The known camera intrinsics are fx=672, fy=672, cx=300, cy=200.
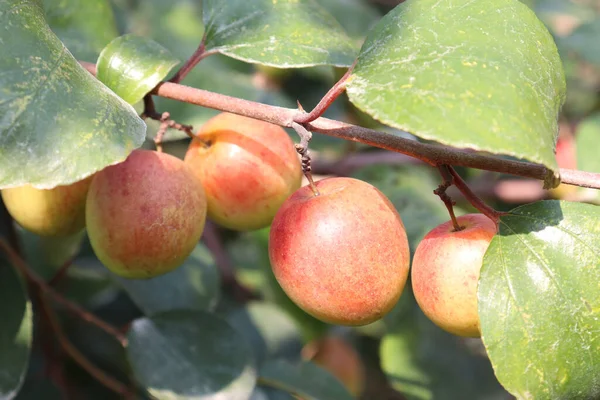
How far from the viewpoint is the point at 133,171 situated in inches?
23.1

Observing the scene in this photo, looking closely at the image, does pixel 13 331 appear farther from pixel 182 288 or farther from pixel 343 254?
pixel 343 254

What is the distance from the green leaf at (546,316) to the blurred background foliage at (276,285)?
0.37m

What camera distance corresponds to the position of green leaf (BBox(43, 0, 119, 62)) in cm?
79

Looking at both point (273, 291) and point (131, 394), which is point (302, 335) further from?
point (131, 394)

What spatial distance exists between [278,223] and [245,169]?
0.33ft

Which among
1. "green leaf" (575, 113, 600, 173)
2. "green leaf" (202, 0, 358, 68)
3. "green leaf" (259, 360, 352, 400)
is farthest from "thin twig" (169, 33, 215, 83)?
"green leaf" (575, 113, 600, 173)

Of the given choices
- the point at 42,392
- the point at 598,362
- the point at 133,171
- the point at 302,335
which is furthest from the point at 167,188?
the point at 302,335

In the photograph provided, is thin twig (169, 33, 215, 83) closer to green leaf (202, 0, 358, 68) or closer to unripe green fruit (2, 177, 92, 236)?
green leaf (202, 0, 358, 68)

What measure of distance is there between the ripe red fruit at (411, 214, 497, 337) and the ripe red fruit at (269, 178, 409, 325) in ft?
0.06

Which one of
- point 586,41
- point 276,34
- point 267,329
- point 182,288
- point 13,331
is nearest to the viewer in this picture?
point 276,34

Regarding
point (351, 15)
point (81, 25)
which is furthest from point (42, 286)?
point (351, 15)

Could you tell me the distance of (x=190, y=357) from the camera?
0.81 m

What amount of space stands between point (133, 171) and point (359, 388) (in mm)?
814

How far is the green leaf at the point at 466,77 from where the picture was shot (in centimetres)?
43
